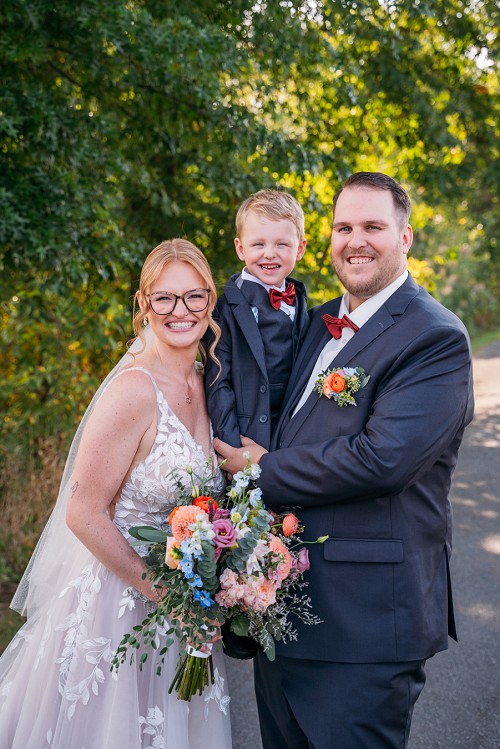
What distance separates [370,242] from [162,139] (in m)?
3.79

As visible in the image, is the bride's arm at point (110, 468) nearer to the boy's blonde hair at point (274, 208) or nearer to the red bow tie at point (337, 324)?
the red bow tie at point (337, 324)

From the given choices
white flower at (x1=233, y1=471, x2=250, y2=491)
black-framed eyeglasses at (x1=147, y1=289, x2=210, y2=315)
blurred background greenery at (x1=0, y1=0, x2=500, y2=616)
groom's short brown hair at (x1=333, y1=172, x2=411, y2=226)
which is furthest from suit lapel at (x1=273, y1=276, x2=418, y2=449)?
blurred background greenery at (x1=0, y1=0, x2=500, y2=616)

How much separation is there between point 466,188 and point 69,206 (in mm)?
5291

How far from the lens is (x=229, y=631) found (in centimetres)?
272

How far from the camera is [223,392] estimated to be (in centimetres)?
296

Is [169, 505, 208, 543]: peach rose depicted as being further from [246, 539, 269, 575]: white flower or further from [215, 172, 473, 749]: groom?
[215, 172, 473, 749]: groom

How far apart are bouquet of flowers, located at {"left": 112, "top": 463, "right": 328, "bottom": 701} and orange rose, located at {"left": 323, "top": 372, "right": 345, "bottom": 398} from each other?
1.30 ft

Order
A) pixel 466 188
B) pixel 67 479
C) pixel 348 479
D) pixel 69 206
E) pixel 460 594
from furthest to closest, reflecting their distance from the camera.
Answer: pixel 466 188, pixel 460 594, pixel 69 206, pixel 67 479, pixel 348 479

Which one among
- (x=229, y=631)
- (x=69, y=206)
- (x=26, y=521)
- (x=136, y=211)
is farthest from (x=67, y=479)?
(x=136, y=211)

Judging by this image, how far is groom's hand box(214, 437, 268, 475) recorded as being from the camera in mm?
2724

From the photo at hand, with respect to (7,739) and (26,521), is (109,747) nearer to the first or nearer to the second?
(7,739)

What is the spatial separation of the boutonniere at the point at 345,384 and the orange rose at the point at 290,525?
0.43 meters

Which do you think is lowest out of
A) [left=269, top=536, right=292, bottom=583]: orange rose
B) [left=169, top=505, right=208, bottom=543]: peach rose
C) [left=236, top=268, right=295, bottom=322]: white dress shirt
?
[left=269, top=536, right=292, bottom=583]: orange rose

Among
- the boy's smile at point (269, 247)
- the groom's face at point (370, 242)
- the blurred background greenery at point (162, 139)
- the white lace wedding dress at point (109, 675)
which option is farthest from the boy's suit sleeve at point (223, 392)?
the blurred background greenery at point (162, 139)
